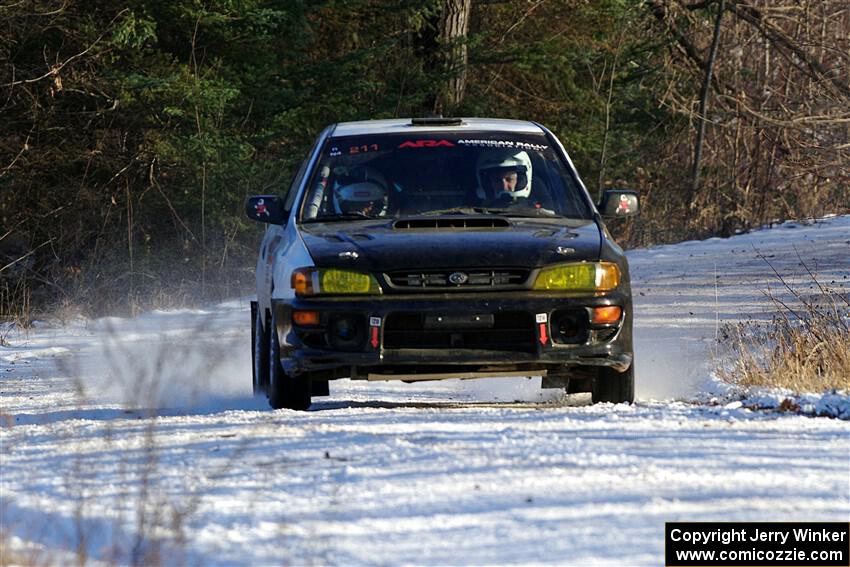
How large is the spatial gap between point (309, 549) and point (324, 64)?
22193mm

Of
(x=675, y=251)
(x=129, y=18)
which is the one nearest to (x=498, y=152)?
(x=129, y=18)

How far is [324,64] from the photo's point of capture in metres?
26.3

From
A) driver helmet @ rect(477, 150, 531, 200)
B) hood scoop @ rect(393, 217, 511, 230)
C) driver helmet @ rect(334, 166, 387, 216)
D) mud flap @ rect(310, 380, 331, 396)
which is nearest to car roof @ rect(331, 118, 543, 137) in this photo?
driver helmet @ rect(477, 150, 531, 200)

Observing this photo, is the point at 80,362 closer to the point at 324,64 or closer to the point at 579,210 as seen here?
the point at 579,210

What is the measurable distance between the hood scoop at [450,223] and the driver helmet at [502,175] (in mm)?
618

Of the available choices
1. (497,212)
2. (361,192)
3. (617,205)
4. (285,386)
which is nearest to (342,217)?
(361,192)

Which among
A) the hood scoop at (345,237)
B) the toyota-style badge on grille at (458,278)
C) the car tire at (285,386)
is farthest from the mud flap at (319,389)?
the toyota-style badge on grille at (458,278)

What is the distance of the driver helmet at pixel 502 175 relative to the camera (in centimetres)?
927

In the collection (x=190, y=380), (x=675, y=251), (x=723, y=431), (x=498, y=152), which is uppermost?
(x=498, y=152)

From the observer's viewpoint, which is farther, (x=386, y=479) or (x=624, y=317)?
(x=624, y=317)

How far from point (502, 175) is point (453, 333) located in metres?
1.62

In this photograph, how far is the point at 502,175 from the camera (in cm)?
932

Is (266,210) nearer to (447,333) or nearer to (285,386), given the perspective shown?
(285,386)

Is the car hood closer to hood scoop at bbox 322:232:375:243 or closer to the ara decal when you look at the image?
hood scoop at bbox 322:232:375:243
